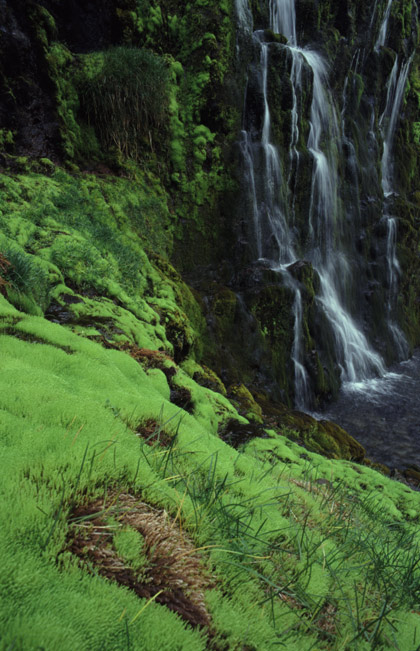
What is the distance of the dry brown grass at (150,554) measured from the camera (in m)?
1.43

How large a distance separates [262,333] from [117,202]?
6.66 metres

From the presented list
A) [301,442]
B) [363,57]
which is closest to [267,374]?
[301,442]

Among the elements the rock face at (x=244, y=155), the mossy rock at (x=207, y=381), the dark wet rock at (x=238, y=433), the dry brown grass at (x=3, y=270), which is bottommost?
the dark wet rock at (x=238, y=433)

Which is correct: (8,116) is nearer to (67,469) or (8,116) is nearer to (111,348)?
(111,348)

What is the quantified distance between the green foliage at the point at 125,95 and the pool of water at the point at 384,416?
41.6 ft

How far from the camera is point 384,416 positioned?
1395 cm

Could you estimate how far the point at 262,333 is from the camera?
42.6 feet

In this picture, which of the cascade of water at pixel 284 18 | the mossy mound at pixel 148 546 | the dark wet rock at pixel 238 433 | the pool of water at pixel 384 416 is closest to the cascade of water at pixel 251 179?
the pool of water at pixel 384 416

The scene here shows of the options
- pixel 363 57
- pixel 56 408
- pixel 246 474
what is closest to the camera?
pixel 56 408

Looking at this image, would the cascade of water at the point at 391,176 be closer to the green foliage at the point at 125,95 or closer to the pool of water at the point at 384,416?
the pool of water at the point at 384,416

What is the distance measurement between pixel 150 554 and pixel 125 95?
545 inches

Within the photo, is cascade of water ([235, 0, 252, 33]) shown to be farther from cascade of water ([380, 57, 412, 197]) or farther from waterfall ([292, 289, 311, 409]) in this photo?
cascade of water ([380, 57, 412, 197])

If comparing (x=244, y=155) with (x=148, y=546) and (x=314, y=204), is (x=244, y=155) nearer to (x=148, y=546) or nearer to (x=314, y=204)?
(x=314, y=204)

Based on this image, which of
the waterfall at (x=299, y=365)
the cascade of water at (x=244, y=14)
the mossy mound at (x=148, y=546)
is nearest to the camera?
the mossy mound at (x=148, y=546)
